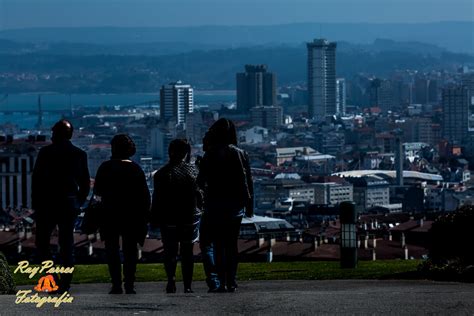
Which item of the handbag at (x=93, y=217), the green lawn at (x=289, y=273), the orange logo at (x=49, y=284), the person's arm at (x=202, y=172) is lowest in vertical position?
the green lawn at (x=289, y=273)

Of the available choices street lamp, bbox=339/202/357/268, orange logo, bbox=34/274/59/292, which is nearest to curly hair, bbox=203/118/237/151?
orange logo, bbox=34/274/59/292

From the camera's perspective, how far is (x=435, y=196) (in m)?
95.4

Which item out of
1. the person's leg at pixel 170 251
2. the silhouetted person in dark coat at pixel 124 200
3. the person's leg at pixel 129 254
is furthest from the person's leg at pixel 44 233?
the person's leg at pixel 170 251

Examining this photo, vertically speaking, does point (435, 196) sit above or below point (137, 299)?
below

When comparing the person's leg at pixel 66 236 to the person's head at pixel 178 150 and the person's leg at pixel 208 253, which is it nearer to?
the person's head at pixel 178 150

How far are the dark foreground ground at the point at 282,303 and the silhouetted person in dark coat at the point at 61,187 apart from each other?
1.52 ft

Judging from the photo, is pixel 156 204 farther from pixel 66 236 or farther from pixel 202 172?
pixel 66 236

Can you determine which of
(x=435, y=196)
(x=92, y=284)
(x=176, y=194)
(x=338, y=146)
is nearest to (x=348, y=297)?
(x=176, y=194)

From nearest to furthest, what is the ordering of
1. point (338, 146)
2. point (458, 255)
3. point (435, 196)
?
Answer: point (458, 255), point (435, 196), point (338, 146)

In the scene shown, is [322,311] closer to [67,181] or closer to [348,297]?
[348,297]

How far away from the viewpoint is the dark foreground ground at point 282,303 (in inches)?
308

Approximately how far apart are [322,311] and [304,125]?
177286mm

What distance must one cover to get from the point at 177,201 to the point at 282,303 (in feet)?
5.19

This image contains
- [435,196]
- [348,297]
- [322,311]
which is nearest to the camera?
[322,311]
